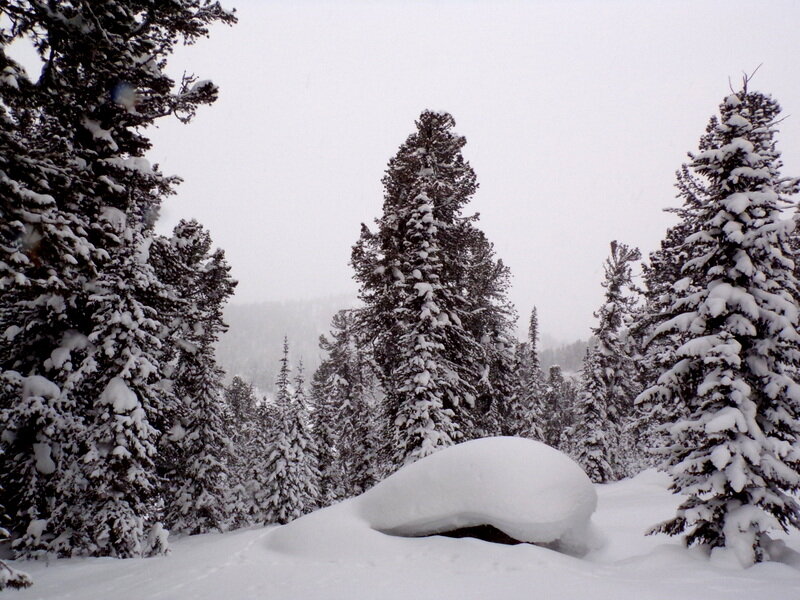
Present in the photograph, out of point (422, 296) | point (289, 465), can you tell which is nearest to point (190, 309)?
point (422, 296)

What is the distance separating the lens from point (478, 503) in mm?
7832

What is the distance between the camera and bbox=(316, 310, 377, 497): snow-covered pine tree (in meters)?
24.8

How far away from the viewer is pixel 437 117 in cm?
1602

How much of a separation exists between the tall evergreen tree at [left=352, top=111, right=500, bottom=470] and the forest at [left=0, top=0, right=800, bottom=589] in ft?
0.27

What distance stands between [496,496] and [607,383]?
21406 mm

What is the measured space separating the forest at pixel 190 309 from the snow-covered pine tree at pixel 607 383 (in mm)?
6868

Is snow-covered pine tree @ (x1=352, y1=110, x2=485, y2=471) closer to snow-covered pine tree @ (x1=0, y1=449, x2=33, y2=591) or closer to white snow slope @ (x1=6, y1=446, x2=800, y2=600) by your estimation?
white snow slope @ (x1=6, y1=446, x2=800, y2=600)

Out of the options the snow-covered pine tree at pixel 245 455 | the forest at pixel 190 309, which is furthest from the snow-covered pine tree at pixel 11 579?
the snow-covered pine tree at pixel 245 455

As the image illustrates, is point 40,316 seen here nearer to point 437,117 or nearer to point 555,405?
point 437,117

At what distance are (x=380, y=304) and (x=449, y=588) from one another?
1010cm

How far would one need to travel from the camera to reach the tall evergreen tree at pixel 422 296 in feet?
45.0

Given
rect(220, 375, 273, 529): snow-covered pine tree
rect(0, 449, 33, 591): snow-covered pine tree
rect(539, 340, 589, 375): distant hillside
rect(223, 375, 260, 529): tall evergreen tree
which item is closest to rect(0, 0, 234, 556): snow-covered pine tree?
rect(0, 449, 33, 591): snow-covered pine tree

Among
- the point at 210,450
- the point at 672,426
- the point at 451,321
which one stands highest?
the point at 451,321

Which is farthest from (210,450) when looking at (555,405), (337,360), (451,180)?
(555,405)
